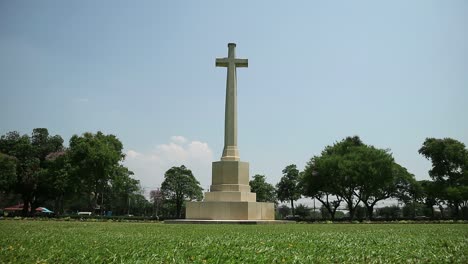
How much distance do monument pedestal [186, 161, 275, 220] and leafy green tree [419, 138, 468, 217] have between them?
3026 cm

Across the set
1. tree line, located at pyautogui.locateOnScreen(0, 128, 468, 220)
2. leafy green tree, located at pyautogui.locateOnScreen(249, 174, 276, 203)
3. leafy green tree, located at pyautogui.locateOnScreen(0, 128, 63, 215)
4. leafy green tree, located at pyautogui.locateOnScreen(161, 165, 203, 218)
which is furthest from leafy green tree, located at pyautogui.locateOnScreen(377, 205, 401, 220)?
leafy green tree, located at pyautogui.locateOnScreen(0, 128, 63, 215)

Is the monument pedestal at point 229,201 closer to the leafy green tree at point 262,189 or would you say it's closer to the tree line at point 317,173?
the tree line at point 317,173

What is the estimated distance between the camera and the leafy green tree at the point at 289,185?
61.8 metres

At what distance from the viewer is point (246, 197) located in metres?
25.7

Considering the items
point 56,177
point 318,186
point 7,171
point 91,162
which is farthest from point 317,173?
point 7,171

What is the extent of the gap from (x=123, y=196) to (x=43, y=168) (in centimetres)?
3200

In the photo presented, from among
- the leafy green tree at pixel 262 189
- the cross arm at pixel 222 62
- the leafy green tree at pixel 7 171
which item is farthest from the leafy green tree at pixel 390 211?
the leafy green tree at pixel 7 171

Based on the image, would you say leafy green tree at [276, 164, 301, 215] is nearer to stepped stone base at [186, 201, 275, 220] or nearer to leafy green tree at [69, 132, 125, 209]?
leafy green tree at [69, 132, 125, 209]

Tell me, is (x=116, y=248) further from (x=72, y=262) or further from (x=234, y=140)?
(x=234, y=140)

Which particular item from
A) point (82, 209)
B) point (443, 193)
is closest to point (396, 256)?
point (443, 193)

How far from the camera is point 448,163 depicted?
47.0 metres

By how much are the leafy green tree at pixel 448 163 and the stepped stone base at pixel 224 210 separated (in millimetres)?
30939

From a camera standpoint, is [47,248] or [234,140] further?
[234,140]

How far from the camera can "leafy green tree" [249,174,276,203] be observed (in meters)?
63.5
